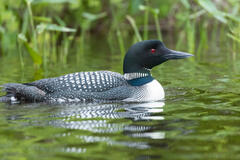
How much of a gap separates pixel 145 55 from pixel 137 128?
211 cm

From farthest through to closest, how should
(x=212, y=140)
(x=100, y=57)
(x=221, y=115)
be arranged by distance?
(x=100, y=57)
(x=221, y=115)
(x=212, y=140)

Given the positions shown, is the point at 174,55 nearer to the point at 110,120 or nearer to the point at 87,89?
the point at 87,89

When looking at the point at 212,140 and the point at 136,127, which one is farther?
the point at 136,127

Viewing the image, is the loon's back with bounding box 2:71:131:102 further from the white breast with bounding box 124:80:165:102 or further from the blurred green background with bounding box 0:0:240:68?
the blurred green background with bounding box 0:0:240:68

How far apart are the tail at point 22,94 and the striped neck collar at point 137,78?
1.12 m

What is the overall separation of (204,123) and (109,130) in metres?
0.91

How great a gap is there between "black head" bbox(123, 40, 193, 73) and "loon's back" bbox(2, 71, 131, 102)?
36 cm

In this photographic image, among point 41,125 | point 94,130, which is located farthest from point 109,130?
point 41,125

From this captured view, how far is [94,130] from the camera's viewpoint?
4359mm

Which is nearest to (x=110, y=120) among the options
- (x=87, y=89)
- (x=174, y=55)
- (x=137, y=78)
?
(x=87, y=89)

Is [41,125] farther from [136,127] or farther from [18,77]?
[18,77]

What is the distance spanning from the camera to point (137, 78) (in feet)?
21.0

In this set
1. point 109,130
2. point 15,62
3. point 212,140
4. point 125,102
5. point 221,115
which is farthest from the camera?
point 15,62

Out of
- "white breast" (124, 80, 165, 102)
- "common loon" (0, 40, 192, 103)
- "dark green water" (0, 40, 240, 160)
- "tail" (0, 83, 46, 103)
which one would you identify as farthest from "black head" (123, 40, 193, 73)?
"tail" (0, 83, 46, 103)
